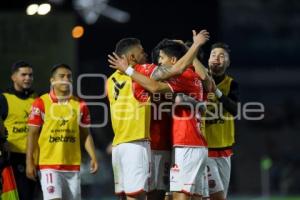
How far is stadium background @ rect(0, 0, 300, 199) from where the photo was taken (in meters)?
19.6

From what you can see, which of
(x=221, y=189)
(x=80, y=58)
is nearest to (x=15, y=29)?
→ (x=80, y=58)

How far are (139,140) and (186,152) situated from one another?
0.52 meters

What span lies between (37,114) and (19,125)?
2.84 feet

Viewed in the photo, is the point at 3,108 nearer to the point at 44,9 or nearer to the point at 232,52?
the point at 44,9

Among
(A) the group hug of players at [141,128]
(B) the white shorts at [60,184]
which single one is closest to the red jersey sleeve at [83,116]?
(A) the group hug of players at [141,128]

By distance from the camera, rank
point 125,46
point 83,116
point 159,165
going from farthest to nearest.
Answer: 1. point 83,116
2. point 159,165
3. point 125,46

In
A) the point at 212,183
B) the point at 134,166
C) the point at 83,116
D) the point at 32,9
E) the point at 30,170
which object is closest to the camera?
the point at 134,166

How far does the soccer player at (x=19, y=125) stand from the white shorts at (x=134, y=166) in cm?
213

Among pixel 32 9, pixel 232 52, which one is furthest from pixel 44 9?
pixel 232 52

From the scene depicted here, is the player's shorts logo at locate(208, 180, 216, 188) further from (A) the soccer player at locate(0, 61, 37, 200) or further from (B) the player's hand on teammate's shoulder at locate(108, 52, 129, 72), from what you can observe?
(B) the player's hand on teammate's shoulder at locate(108, 52, 129, 72)

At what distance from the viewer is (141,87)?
407 inches

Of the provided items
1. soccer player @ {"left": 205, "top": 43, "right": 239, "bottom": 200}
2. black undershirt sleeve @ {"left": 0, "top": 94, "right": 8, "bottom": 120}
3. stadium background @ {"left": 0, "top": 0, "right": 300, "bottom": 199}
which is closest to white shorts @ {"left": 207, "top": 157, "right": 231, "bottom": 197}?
soccer player @ {"left": 205, "top": 43, "right": 239, "bottom": 200}

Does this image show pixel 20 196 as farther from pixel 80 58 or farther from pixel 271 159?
pixel 271 159

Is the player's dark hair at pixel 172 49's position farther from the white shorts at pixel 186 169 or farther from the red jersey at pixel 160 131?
the white shorts at pixel 186 169
